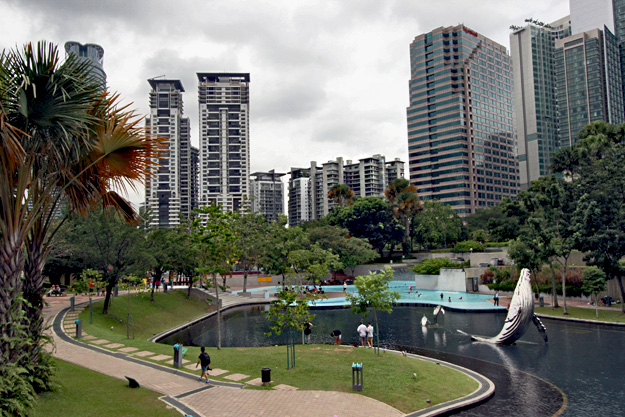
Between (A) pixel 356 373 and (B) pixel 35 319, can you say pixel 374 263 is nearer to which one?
(A) pixel 356 373

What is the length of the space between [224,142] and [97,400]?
483ft

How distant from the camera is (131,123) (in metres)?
11.1

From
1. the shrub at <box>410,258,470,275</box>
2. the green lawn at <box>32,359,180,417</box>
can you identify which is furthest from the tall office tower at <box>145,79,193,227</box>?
the green lawn at <box>32,359,180,417</box>

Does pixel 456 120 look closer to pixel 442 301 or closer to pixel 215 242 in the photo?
pixel 442 301

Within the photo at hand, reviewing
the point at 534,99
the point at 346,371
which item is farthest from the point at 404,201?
the point at 534,99

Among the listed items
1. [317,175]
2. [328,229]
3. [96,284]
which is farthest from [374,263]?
[317,175]

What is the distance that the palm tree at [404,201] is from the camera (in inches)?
3164

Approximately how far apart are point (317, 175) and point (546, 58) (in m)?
99.7

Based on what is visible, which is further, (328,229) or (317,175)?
(317,175)

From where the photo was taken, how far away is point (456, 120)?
412 feet

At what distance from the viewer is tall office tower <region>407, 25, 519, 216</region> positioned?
126 metres

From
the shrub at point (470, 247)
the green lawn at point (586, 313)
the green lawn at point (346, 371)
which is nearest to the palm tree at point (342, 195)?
the shrub at point (470, 247)

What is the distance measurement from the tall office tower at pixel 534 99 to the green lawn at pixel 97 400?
538 ft

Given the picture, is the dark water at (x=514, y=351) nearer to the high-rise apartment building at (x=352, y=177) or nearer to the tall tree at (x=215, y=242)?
the tall tree at (x=215, y=242)
